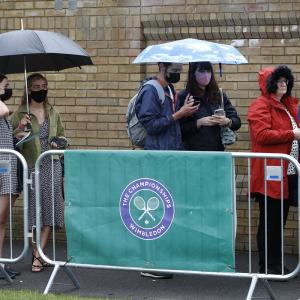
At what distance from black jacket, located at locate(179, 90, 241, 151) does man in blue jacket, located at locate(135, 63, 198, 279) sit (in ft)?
0.26

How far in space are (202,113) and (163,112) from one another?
0.33m

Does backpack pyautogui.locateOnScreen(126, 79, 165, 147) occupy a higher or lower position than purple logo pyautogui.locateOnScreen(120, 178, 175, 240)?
higher

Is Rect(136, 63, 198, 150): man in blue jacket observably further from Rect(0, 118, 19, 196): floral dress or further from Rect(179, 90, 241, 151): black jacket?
Rect(0, 118, 19, 196): floral dress

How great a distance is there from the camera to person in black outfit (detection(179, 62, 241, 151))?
24.5 ft

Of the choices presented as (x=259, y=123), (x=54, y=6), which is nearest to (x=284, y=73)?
(x=259, y=123)

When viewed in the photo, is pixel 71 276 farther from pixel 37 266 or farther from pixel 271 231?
pixel 271 231

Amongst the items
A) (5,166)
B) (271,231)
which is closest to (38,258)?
(5,166)

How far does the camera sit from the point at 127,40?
353 inches

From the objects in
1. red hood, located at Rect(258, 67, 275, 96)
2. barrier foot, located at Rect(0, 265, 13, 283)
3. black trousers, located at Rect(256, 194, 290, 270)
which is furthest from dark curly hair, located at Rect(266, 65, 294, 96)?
barrier foot, located at Rect(0, 265, 13, 283)

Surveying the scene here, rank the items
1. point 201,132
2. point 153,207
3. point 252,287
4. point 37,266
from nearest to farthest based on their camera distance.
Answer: point 252,287, point 153,207, point 201,132, point 37,266

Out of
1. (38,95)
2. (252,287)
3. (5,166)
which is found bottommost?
(252,287)

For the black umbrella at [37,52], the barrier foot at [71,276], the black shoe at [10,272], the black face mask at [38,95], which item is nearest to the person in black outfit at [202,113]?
the black umbrella at [37,52]

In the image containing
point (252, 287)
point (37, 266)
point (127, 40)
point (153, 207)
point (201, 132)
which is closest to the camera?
point (252, 287)

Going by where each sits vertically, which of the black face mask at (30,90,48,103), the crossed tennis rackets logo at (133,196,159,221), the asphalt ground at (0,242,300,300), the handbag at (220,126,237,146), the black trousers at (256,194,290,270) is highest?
the black face mask at (30,90,48,103)
